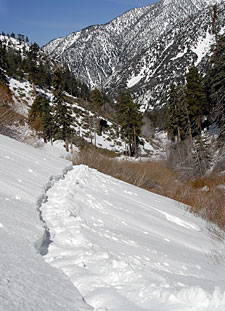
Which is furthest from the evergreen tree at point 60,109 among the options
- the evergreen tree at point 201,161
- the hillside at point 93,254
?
the hillside at point 93,254

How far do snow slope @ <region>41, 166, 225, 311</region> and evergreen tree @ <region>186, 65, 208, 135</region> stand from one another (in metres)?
23.7

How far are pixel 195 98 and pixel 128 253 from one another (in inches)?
1056

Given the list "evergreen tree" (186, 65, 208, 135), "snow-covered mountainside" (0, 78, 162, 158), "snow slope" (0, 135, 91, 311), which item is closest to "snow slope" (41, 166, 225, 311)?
"snow slope" (0, 135, 91, 311)

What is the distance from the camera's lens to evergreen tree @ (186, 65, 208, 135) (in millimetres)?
26375

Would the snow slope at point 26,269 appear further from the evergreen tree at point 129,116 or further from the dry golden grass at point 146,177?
the evergreen tree at point 129,116

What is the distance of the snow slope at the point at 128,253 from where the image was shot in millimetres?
1447

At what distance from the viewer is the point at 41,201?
3262 millimetres

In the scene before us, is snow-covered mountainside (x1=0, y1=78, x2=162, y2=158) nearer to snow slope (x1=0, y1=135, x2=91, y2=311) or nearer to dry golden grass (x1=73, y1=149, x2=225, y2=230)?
dry golden grass (x1=73, y1=149, x2=225, y2=230)

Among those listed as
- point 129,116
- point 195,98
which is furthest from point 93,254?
point 129,116

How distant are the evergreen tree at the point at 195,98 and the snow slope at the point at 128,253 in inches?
934

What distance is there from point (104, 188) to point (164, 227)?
67.3 inches

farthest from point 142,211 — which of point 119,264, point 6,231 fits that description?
point 6,231

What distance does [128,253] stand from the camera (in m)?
2.33

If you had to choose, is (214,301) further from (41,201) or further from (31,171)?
(31,171)
